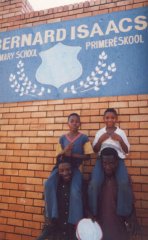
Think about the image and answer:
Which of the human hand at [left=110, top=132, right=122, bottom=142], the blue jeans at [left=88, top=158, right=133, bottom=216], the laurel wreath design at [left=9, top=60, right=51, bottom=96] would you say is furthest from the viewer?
the laurel wreath design at [left=9, top=60, right=51, bottom=96]

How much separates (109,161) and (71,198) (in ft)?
1.91

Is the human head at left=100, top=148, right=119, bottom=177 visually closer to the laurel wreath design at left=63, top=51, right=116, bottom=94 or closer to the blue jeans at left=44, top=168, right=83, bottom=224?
the blue jeans at left=44, top=168, right=83, bottom=224

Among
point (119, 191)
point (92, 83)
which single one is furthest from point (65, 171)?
point (92, 83)

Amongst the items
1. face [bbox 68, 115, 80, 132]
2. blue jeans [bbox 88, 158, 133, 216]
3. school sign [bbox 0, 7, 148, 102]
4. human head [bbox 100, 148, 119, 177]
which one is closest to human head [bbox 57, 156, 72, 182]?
blue jeans [bbox 88, 158, 133, 216]

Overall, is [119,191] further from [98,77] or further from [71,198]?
[98,77]

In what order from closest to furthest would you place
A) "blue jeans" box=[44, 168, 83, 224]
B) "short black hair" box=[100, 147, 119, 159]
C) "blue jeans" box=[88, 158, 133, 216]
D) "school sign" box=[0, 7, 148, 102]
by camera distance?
1. "blue jeans" box=[88, 158, 133, 216]
2. "blue jeans" box=[44, 168, 83, 224]
3. "short black hair" box=[100, 147, 119, 159]
4. "school sign" box=[0, 7, 148, 102]

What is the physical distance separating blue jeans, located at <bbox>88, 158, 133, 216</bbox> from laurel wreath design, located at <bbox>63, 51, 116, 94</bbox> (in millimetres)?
1286

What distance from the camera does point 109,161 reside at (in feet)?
9.79

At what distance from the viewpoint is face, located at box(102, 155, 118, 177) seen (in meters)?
2.98

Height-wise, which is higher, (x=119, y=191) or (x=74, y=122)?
(x=74, y=122)

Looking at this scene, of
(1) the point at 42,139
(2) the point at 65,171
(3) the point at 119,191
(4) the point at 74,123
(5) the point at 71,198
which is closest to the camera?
(3) the point at 119,191

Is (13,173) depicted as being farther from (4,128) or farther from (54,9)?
(54,9)

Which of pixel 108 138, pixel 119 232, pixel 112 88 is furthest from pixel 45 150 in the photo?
pixel 119 232

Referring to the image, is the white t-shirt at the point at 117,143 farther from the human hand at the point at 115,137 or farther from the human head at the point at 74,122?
the human head at the point at 74,122
